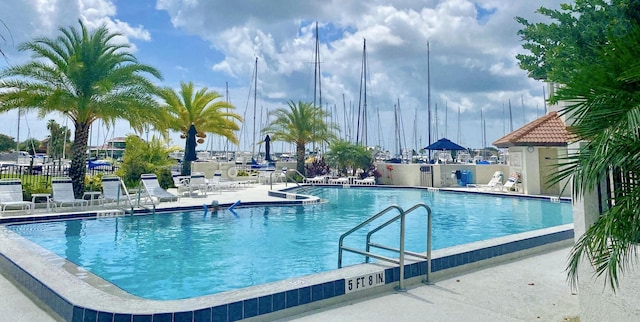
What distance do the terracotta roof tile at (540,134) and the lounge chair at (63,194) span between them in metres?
17.4

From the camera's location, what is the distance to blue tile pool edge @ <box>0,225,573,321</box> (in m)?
3.60

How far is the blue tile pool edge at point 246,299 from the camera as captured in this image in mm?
3596

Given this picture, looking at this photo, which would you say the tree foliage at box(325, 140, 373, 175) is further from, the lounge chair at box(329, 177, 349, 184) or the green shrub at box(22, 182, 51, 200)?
the green shrub at box(22, 182, 51, 200)

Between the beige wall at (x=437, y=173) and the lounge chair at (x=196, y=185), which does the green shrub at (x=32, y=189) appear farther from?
the beige wall at (x=437, y=173)

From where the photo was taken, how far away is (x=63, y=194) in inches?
495

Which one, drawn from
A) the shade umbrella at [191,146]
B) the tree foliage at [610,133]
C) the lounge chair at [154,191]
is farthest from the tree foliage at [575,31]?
the shade umbrella at [191,146]

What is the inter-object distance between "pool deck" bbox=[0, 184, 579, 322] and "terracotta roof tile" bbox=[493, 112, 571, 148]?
1372cm

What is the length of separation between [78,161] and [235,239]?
8557 millimetres

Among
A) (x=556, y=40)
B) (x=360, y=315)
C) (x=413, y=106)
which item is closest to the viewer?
(x=556, y=40)

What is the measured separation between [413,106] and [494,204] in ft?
129

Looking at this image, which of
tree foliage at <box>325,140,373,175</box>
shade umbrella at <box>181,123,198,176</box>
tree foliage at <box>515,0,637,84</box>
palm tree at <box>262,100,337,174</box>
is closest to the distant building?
palm tree at <box>262,100,337,174</box>

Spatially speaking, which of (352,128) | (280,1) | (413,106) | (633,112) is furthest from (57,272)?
(413,106)

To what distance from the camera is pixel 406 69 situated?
33156 millimetres

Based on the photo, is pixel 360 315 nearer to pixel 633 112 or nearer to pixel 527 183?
pixel 633 112
